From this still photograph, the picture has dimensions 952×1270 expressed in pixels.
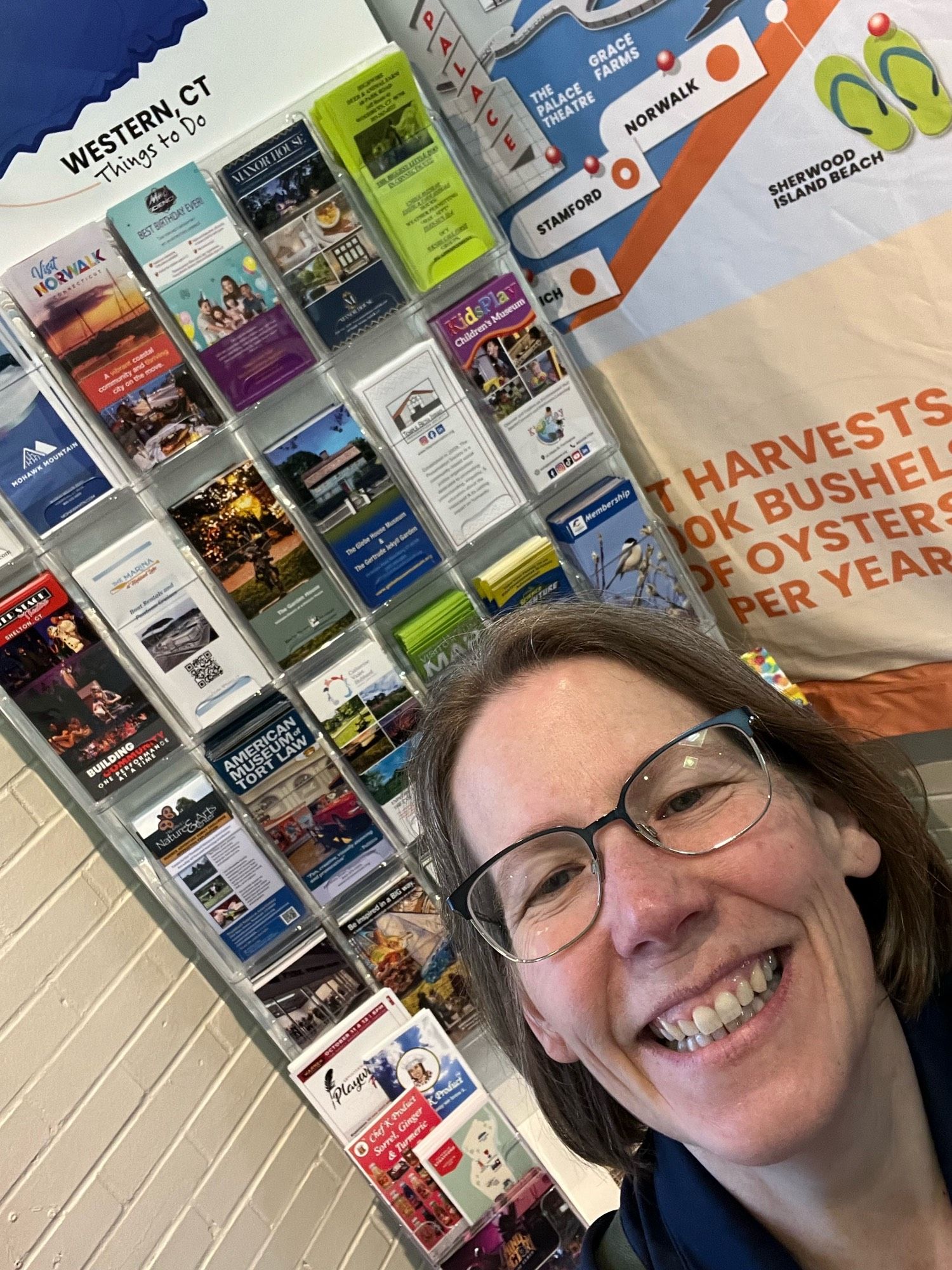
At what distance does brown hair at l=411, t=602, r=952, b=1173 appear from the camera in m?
1.25

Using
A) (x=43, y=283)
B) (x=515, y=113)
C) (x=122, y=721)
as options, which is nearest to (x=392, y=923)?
(x=122, y=721)

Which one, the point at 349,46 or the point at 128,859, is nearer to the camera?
the point at 349,46

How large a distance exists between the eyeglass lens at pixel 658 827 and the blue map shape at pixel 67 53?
1525mm

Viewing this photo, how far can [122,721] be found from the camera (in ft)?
6.52

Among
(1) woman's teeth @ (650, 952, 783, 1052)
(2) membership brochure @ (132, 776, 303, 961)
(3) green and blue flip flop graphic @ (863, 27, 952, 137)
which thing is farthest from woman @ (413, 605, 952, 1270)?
(3) green and blue flip flop graphic @ (863, 27, 952, 137)

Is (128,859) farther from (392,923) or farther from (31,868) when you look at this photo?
(392,923)

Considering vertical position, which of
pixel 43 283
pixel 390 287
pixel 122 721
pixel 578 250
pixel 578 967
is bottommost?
pixel 578 967

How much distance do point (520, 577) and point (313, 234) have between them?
0.79 m

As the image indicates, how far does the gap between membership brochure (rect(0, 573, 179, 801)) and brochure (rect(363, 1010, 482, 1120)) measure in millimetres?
800

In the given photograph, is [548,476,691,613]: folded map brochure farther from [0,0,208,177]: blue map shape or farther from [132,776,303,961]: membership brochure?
[0,0,208,177]: blue map shape

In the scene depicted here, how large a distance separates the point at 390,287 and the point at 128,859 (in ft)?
4.11

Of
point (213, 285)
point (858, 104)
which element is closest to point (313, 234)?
point (213, 285)

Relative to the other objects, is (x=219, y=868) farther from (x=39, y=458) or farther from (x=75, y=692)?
(x=39, y=458)

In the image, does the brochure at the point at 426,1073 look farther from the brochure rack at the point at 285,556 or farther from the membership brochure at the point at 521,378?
the membership brochure at the point at 521,378
